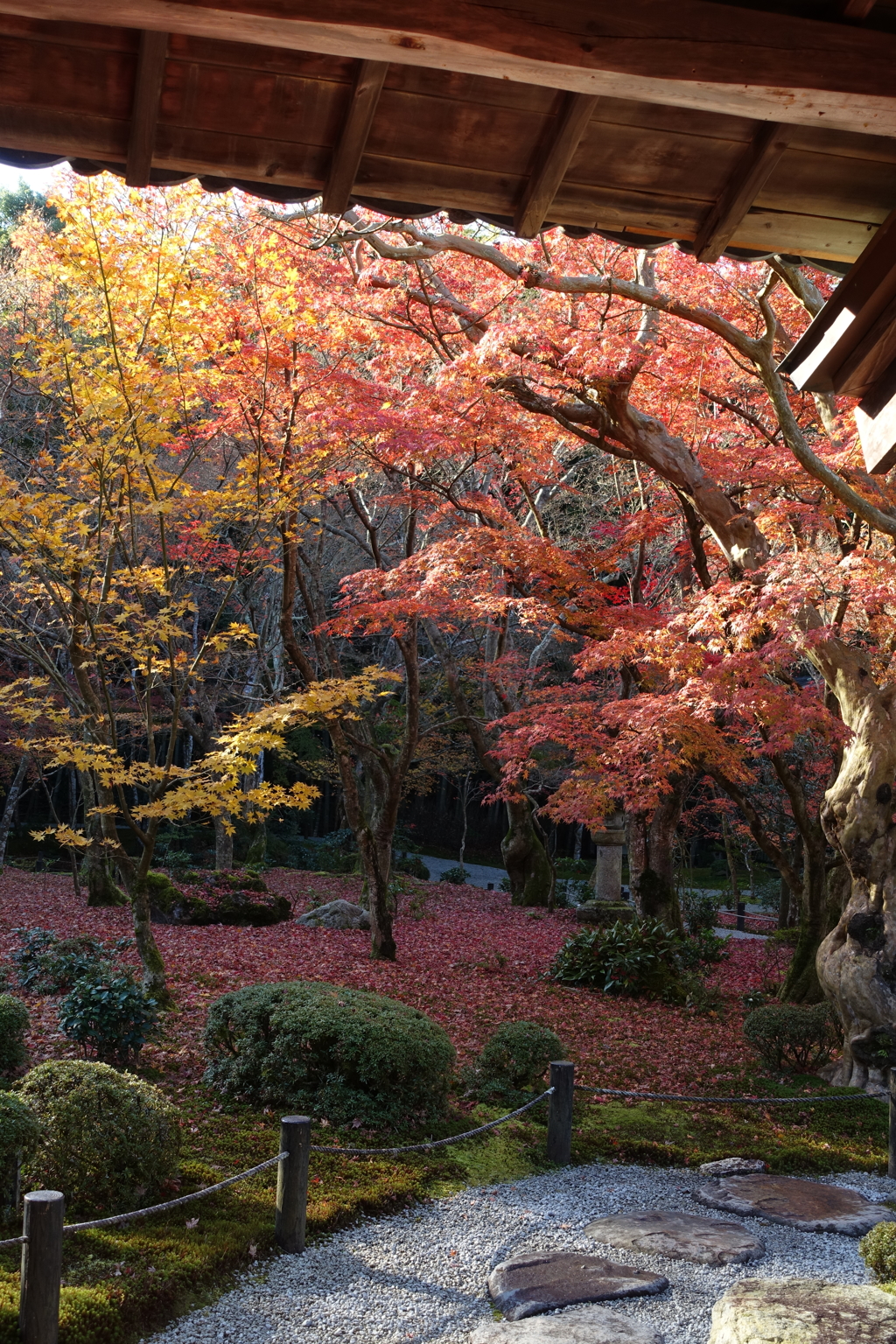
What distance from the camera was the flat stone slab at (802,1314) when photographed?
12.7ft

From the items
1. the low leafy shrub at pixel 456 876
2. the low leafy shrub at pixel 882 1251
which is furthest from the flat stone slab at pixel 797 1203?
the low leafy shrub at pixel 456 876

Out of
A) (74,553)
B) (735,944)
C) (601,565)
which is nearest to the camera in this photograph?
(74,553)

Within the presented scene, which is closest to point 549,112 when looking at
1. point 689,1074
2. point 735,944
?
point 689,1074

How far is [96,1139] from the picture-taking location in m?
4.94

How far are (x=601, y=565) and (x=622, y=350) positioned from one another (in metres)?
3.72

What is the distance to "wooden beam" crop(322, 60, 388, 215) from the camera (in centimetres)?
231

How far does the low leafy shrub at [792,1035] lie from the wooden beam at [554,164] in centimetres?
818

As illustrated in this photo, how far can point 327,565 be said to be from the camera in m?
20.1

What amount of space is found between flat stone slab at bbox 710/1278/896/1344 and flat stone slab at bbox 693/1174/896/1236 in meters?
1.53

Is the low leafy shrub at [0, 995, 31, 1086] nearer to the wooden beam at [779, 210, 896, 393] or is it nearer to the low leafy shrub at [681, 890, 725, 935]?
the wooden beam at [779, 210, 896, 393]

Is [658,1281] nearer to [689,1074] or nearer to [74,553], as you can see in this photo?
[689,1074]

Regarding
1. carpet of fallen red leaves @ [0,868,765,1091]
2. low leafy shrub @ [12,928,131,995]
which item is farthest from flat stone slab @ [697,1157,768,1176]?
low leafy shrub @ [12,928,131,995]

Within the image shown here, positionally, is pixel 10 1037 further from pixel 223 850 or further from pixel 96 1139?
pixel 223 850

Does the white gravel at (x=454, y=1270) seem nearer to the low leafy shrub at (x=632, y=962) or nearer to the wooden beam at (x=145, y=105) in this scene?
the wooden beam at (x=145, y=105)
